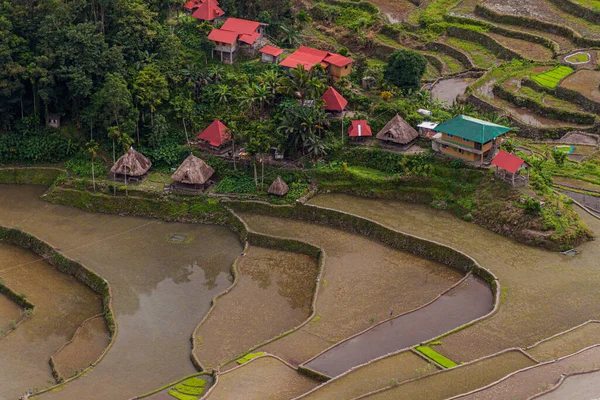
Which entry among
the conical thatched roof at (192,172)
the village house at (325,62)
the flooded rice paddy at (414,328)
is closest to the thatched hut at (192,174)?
the conical thatched roof at (192,172)

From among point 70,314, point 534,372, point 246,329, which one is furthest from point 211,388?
point 534,372

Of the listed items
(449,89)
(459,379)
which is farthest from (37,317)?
(449,89)

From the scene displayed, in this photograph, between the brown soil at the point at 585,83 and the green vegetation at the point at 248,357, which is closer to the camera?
the green vegetation at the point at 248,357

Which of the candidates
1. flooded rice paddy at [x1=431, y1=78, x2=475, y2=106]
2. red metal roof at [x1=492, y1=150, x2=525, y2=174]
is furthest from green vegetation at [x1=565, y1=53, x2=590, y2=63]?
red metal roof at [x1=492, y1=150, x2=525, y2=174]

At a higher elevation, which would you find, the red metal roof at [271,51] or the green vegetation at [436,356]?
the red metal roof at [271,51]

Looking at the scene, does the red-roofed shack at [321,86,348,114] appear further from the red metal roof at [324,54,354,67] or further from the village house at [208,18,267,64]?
the village house at [208,18,267,64]

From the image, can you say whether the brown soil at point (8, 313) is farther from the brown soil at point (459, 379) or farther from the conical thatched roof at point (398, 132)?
the conical thatched roof at point (398, 132)
